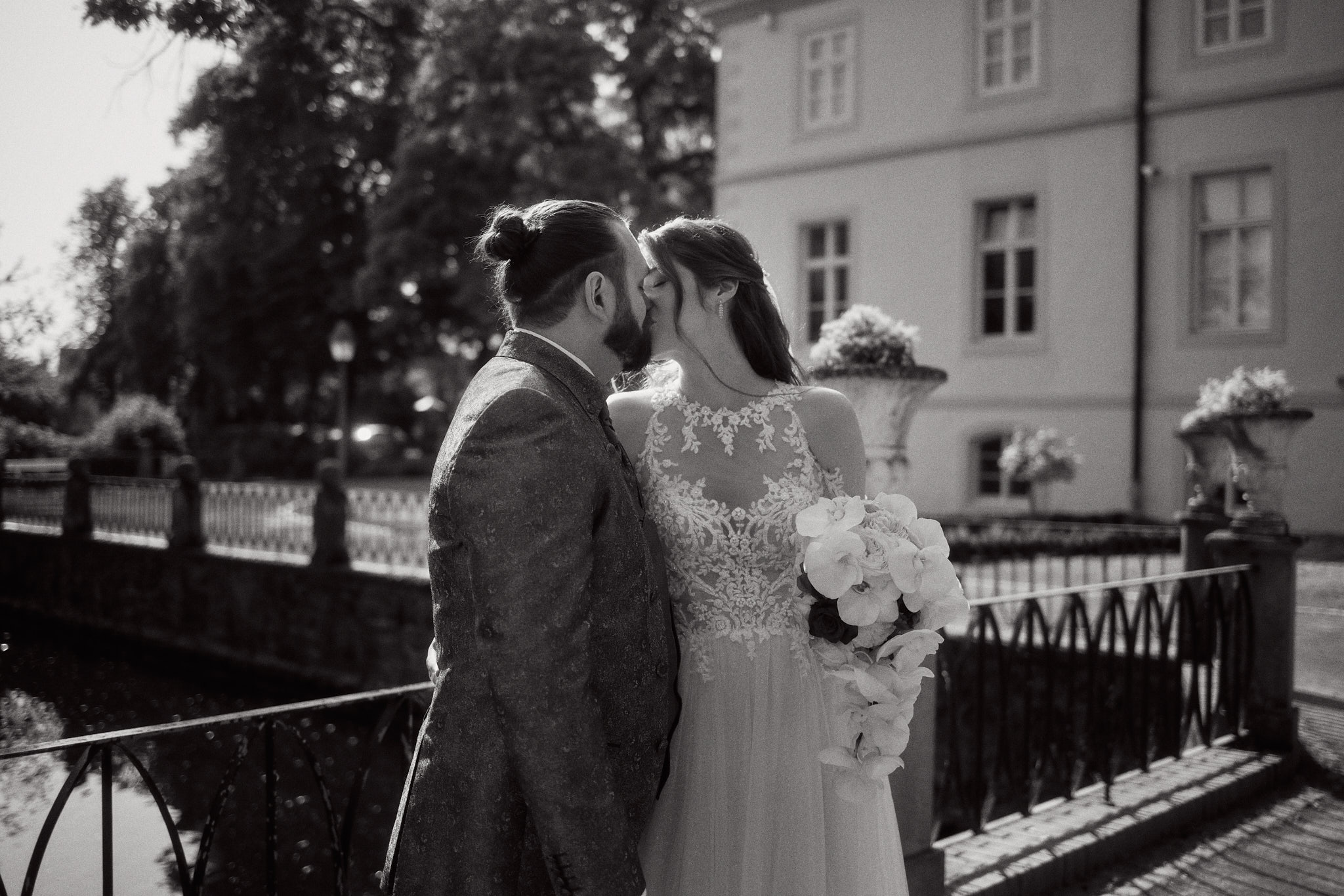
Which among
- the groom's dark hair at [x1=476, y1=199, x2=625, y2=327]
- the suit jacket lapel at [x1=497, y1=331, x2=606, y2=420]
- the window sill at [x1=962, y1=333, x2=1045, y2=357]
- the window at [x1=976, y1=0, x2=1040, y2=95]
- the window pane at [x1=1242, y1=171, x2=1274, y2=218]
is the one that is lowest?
the suit jacket lapel at [x1=497, y1=331, x2=606, y2=420]

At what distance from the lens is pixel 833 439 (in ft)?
8.05

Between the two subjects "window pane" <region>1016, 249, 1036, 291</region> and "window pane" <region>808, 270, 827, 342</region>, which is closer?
"window pane" <region>1016, 249, 1036, 291</region>

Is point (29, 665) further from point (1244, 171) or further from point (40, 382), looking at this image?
point (1244, 171)

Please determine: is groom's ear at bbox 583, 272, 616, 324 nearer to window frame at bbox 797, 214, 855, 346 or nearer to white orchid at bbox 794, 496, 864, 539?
white orchid at bbox 794, 496, 864, 539

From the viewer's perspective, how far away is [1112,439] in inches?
604

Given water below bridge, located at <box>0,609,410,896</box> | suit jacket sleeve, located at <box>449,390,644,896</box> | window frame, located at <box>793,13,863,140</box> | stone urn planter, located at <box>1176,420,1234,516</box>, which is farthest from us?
window frame, located at <box>793,13,863,140</box>

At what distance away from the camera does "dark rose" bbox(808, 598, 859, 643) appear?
83.7 inches

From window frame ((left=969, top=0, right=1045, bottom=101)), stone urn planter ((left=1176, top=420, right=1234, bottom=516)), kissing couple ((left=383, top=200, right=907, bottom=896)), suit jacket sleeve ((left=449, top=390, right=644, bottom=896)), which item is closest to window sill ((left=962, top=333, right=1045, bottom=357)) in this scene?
window frame ((left=969, top=0, right=1045, bottom=101))

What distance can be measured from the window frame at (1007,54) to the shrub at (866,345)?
1356cm

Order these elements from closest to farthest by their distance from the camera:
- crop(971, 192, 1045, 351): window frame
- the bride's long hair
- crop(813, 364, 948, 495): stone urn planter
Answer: the bride's long hair → crop(813, 364, 948, 495): stone urn planter → crop(971, 192, 1045, 351): window frame

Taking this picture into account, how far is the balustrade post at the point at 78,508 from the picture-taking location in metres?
16.3

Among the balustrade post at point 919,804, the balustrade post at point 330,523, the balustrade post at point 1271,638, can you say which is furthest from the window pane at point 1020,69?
the balustrade post at point 919,804

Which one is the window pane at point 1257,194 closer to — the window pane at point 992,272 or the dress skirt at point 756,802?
the window pane at point 992,272

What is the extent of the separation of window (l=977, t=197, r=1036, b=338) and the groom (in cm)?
1543
